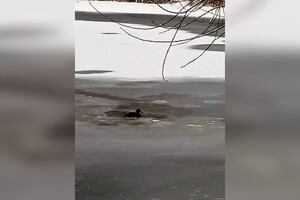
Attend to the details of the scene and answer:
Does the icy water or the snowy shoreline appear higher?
the snowy shoreline

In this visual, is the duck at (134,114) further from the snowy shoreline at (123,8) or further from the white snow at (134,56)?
the snowy shoreline at (123,8)

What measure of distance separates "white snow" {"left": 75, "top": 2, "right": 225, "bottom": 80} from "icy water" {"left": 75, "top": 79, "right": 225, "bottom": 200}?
0.30 m

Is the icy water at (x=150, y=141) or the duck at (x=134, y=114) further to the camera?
the duck at (x=134, y=114)

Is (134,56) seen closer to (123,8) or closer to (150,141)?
(123,8)

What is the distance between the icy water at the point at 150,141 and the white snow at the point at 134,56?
304 millimetres

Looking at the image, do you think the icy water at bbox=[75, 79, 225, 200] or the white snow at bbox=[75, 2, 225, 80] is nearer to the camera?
the icy water at bbox=[75, 79, 225, 200]

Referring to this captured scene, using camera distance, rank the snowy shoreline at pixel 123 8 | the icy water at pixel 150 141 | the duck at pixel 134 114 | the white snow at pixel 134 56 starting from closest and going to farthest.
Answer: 1. the icy water at pixel 150 141
2. the duck at pixel 134 114
3. the white snow at pixel 134 56
4. the snowy shoreline at pixel 123 8

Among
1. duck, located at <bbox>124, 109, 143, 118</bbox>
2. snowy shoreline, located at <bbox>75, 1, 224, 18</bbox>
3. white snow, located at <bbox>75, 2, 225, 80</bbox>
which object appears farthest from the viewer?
snowy shoreline, located at <bbox>75, 1, 224, 18</bbox>

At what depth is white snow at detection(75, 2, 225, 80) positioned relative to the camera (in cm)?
519

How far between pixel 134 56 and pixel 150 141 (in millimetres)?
2601

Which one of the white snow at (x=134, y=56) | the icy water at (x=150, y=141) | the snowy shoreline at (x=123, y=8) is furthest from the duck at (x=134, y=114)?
the snowy shoreline at (x=123, y=8)

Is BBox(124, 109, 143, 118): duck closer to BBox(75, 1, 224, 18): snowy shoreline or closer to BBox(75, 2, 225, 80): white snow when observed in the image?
BBox(75, 2, 225, 80): white snow

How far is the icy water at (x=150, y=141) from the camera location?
8.20 feet

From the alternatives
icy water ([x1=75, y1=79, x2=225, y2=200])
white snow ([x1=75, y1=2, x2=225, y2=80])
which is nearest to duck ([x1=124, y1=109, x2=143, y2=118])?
icy water ([x1=75, y1=79, x2=225, y2=200])
